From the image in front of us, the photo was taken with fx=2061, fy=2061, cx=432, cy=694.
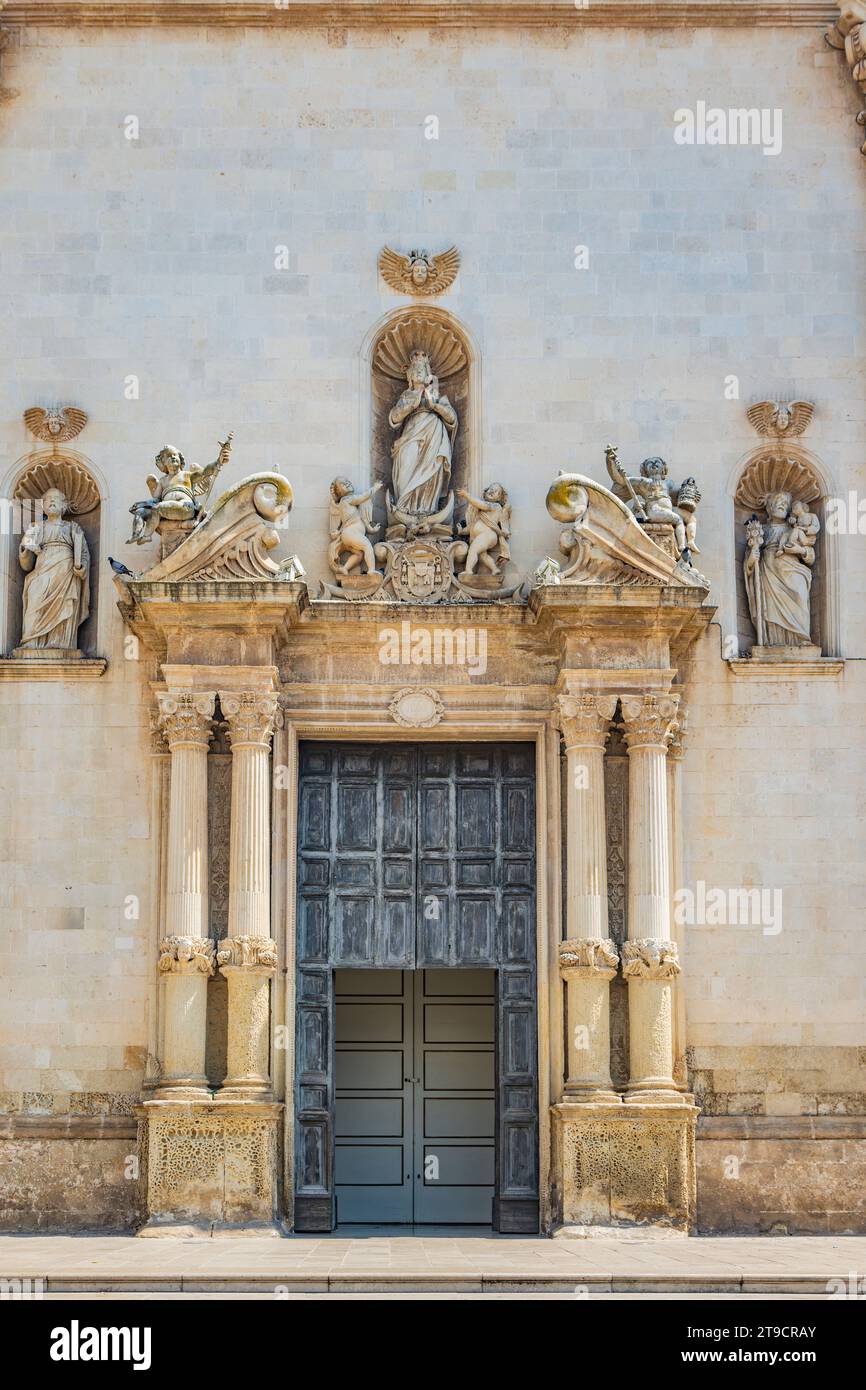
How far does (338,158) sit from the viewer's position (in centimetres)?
2122

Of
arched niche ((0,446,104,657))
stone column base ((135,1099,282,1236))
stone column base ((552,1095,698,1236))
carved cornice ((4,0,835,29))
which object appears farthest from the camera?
carved cornice ((4,0,835,29))

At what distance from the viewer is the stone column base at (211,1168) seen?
18359 millimetres

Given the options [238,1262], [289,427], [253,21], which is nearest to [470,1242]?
[238,1262]

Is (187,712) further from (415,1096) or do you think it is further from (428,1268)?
(428,1268)

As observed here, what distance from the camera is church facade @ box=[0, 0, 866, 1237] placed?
63.1ft

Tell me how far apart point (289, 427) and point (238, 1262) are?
8631 mm

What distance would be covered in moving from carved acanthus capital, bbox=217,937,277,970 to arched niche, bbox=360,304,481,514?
4.82 meters

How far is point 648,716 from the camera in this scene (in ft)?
63.8

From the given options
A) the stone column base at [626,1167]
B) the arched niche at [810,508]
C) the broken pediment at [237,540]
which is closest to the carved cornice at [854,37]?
the arched niche at [810,508]

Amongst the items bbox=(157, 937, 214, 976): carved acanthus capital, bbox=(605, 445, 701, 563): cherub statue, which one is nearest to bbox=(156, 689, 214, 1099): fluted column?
bbox=(157, 937, 214, 976): carved acanthus capital

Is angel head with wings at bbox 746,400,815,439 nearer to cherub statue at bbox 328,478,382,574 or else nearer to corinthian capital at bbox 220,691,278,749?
cherub statue at bbox 328,478,382,574

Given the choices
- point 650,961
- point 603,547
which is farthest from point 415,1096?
point 603,547

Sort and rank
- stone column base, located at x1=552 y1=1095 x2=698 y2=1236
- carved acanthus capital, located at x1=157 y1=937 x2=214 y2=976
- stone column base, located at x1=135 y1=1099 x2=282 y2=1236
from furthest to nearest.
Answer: carved acanthus capital, located at x1=157 y1=937 x2=214 y2=976
stone column base, located at x1=552 y1=1095 x2=698 y2=1236
stone column base, located at x1=135 y1=1099 x2=282 y2=1236

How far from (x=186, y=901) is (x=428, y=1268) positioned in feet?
16.6
